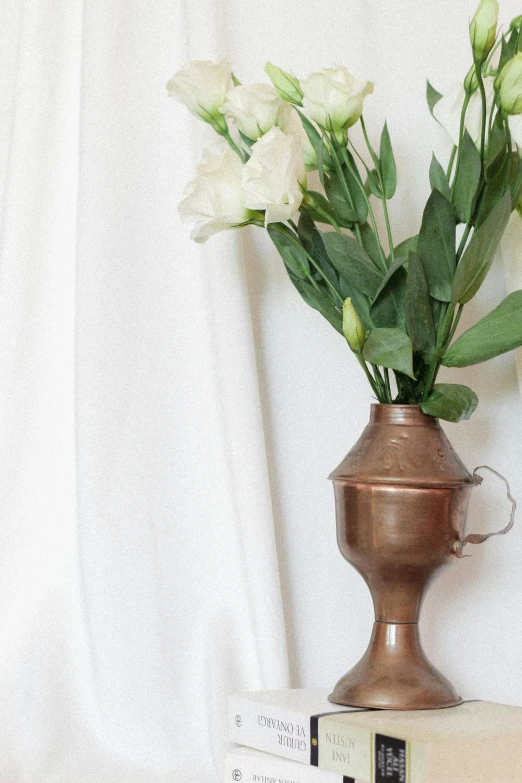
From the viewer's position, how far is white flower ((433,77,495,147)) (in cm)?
87

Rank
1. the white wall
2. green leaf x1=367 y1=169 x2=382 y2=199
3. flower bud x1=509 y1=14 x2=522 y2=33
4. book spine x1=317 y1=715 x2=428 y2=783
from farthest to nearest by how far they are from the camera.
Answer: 1. the white wall
2. green leaf x1=367 y1=169 x2=382 y2=199
3. flower bud x1=509 y1=14 x2=522 y2=33
4. book spine x1=317 y1=715 x2=428 y2=783

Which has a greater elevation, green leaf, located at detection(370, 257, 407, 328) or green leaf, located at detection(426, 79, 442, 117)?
green leaf, located at detection(426, 79, 442, 117)

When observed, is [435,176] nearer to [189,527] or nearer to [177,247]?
[177,247]

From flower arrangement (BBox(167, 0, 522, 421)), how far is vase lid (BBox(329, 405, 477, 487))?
0.08 ft

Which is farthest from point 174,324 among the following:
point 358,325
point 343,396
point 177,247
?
point 358,325

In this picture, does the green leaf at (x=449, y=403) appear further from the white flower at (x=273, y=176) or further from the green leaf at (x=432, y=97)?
the green leaf at (x=432, y=97)

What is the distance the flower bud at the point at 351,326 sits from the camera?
81 centimetres

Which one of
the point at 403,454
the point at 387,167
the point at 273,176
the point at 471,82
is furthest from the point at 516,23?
the point at 403,454

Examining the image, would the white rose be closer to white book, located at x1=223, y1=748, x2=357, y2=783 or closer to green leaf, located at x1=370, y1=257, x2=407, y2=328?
green leaf, located at x1=370, y1=257, x2=407, y2=328

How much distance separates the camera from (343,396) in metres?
1.14

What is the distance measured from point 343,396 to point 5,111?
0.61 m

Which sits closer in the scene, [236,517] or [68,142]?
[236,517]

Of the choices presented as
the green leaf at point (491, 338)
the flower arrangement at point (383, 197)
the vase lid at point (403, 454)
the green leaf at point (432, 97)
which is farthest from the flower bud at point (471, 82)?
the vase lid at point (403, 454)

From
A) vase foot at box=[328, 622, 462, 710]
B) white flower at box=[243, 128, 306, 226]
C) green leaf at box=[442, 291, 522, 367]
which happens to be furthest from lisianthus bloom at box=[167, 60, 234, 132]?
vase foot at box=[328, 622, 462, 710]
